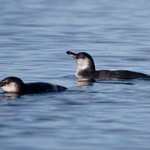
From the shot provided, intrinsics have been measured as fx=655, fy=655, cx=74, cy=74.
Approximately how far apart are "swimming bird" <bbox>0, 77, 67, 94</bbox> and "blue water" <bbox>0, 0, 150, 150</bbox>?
289 millimetres

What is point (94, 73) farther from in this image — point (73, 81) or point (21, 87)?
point (21, 87)

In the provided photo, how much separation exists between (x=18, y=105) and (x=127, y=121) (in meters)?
2.44

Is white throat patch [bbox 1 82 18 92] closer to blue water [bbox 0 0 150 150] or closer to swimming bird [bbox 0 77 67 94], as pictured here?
swimming bird [bbox 0 77 67 94]

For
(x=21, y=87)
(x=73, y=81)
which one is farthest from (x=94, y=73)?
(x=21, y=87)

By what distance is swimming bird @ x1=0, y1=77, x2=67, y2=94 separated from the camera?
14320 millimetres

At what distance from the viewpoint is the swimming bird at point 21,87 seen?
14.3 m

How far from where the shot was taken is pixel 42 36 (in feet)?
93.2

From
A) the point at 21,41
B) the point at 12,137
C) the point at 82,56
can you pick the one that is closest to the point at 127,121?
the point at 12,137

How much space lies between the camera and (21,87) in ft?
46.9

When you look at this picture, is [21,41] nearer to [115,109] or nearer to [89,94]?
[89,94]

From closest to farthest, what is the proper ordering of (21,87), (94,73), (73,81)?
(21,87)
(73,81)
(94,73)

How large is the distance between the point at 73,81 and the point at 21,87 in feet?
9.52

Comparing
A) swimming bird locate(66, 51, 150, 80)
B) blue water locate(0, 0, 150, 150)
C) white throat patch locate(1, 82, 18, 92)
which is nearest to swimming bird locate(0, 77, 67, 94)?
white throat patch locate(1, 82, 18, 92)

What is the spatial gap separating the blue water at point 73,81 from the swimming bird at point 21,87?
0.29 m
